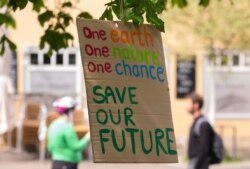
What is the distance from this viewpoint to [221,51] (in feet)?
61.5

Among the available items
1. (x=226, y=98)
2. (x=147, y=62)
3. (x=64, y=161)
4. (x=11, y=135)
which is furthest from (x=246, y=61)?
(x=147, y=62)

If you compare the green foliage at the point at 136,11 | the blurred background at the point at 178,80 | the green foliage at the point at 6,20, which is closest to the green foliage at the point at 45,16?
the green foliage at the point at 6,20

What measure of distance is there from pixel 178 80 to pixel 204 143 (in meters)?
13.7

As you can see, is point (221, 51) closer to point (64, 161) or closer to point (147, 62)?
point (64, 161)

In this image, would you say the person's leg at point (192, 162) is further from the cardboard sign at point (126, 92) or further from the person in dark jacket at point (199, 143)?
the cardboard sign at point (126, 92)

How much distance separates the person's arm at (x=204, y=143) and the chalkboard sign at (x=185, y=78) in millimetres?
13582

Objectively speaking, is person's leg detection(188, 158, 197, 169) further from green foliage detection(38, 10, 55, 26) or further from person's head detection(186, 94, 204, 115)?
green foliage detection(38, 10, 55, 26)

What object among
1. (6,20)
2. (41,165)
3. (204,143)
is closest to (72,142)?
(204,143)

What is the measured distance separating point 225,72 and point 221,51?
2.31 m

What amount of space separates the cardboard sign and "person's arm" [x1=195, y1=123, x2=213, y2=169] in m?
4.88

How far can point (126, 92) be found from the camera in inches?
187

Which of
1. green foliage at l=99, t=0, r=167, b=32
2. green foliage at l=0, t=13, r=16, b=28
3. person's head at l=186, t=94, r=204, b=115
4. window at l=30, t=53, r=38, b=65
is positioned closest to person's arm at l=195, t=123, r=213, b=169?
person's head at l=186, t=94, r=204, b=115

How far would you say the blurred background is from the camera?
1811 cm

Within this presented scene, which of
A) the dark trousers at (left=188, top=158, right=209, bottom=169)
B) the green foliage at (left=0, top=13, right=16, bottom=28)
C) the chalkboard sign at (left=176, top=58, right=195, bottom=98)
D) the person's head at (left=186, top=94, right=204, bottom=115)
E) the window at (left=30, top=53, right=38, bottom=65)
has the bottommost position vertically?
the dark trousers at (left=188, top=158, right=209, bottom=169)
